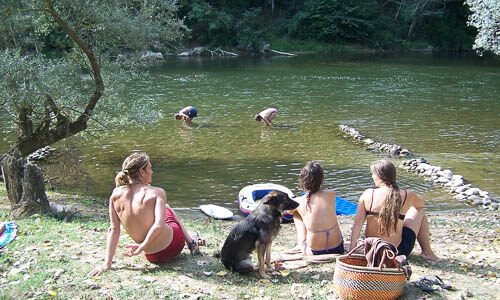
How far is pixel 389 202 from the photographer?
628 centimetres

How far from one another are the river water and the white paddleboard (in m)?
0.69

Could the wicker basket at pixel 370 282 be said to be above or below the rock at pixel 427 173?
above

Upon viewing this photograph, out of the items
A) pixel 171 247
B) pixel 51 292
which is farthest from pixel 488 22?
pixel 51 292

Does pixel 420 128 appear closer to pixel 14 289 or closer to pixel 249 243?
pixel 249 243

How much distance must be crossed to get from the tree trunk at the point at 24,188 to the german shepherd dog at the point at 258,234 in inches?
159

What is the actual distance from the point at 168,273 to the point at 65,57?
8257mm

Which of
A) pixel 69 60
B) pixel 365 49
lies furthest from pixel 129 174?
pixel 365 49

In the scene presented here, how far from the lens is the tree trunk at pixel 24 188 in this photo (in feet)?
28.2

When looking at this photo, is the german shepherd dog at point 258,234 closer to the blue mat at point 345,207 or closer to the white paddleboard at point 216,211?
the white paddleboard at point 216,211

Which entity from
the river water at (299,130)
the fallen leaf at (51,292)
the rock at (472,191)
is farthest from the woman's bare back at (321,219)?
the rock at (472,191)

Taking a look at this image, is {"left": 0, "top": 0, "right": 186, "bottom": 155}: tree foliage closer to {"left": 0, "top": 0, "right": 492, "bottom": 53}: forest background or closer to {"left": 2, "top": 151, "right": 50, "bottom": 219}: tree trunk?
{"left": 2, "top": 151, "right": 50, "bottom": 219}: tree trunk

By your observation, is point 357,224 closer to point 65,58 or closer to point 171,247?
point 171,247

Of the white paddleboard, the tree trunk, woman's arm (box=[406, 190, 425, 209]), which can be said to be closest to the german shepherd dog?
woman's arm (box=[406, 190, 425, 209])

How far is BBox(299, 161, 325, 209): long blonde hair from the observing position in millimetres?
6375
